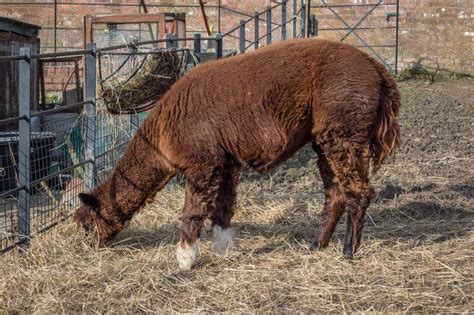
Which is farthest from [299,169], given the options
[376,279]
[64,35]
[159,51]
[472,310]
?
[64,35]

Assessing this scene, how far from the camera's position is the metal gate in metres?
19.7

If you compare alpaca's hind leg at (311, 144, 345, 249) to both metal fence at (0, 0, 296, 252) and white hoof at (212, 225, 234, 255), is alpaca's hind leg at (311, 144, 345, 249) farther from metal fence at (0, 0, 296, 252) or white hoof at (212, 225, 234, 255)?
metal fence at (0, 0, 296, 252)

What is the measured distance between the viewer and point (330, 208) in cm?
669

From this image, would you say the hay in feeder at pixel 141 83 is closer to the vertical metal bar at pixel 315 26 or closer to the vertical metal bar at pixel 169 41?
the vertical metal bar at pixel 169 41

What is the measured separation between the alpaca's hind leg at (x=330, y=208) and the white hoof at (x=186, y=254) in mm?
1061

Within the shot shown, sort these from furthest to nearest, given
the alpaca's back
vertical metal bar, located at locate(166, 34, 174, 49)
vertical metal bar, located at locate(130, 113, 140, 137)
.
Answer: vertical metal bar, located at locate(130, 113, 140, 137)
vertical metal bar, located at locate(166, 34, 174, 49)
the alpaca's back

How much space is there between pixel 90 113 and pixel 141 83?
0.78 m

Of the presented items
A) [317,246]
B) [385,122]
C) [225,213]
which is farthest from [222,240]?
[385,122]

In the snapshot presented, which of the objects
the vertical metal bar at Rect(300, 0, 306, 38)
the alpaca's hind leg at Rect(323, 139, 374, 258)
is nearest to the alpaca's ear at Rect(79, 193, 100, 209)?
the alpaca's hind leg at Rect(323, 139, 374, 258)

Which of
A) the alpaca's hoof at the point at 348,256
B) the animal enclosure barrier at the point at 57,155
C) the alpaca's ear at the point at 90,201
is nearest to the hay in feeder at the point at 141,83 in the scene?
the animal enclosure barrier at the point at 57,155

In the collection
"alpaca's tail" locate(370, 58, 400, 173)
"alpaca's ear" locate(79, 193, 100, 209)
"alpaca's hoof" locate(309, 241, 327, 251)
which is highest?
"alpaca's tail" locate(370, 58, 400, 173)

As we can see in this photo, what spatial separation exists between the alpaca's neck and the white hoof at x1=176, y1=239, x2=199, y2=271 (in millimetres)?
602

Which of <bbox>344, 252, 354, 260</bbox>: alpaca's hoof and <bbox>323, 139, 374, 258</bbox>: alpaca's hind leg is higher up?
<bbox>323, 139, 374, 258</bbox>: alpaca's hind leg

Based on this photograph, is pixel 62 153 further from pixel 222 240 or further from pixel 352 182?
pixel 352 182
